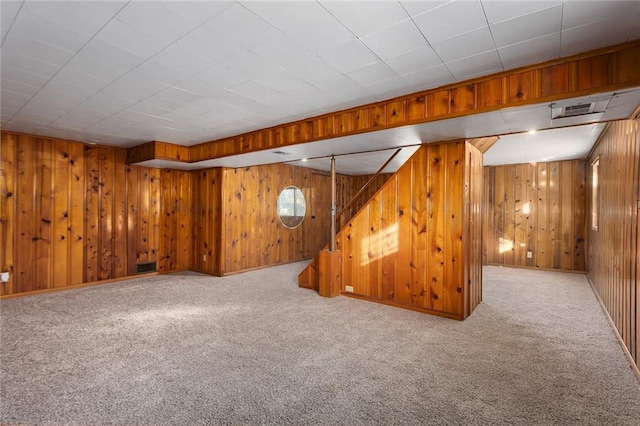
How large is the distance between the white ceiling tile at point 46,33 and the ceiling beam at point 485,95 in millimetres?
2163

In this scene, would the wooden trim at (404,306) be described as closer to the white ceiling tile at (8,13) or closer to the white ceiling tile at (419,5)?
the white ceiling tile at (419,5)

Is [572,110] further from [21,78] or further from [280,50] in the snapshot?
[21,78]

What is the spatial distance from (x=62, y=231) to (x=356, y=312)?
4.67 m

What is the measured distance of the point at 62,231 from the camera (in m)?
4.75

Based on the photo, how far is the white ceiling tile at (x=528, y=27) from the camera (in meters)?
1.67

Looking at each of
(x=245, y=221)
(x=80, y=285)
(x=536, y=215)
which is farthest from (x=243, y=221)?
(x=536, y=215)

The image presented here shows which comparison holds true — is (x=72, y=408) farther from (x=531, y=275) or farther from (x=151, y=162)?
(x=531, y=275)

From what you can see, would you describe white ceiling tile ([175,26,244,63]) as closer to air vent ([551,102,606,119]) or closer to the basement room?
the basement room

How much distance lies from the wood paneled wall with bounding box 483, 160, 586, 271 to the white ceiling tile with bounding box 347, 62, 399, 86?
547 centimetres

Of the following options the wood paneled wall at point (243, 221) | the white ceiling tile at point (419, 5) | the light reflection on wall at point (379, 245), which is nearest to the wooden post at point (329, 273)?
the light reflection on wall at point (379, 245)

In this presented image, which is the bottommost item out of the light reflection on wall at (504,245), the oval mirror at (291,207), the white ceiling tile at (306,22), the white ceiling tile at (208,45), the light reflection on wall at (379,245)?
the light reflection on wall at (504,245)

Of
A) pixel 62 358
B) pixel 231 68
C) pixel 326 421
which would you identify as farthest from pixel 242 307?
pixel 231 68

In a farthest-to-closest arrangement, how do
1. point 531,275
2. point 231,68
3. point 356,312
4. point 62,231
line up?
point 531,275 → point 62,231 → point 356,312 → point 231,68

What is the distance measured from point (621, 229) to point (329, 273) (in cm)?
320
